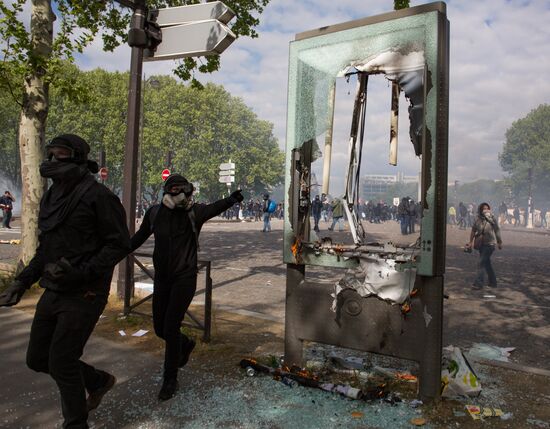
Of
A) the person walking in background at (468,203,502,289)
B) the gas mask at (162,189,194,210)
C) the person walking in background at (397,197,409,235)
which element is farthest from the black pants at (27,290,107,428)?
the person walking in background at (397,197,409,235)

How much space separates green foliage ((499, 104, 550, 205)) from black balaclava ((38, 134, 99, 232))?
68.2 m

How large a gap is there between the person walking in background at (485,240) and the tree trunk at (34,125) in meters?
7.60

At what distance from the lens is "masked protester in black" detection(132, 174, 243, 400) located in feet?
11.3

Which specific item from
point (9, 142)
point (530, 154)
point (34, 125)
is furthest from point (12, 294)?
point (530, 154)

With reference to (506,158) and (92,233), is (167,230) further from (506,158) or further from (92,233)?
(506,158)

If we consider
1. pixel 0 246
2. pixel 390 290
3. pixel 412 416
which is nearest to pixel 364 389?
pixel 412 416

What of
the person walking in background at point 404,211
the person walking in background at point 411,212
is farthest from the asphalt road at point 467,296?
the person walking in background at point 404,211

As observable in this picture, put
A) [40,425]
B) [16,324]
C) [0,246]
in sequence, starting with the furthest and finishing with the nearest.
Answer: [0,246]
[16,324]
[40,425]

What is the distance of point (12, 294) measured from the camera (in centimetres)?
267

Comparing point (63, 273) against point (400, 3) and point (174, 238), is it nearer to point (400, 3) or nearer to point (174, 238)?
point (174, 238)

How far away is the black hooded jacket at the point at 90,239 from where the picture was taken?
261 centimetres

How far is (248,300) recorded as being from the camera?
23.2 feet

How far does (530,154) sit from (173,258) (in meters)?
71.5

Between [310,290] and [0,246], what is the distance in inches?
473
